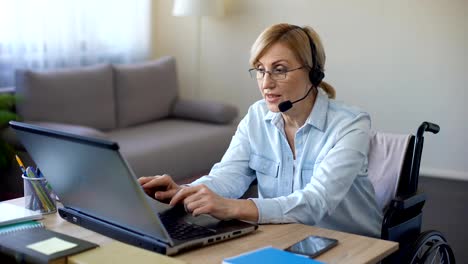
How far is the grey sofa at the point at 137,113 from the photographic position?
3.99m

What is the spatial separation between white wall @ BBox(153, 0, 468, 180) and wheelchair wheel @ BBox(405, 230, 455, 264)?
2.62 m

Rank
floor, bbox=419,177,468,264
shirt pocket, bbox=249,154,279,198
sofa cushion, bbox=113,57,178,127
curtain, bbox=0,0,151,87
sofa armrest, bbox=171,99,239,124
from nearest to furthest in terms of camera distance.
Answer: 1. shirt pocket, bbox=249,154,279,198
2. floor, bbox=419,177,468,264
3. curtain, bbox=0,0,151,87
4. sofa cushion, bbox=113,57,178,127
5. sofa armrest, bbox=171,99,239,124

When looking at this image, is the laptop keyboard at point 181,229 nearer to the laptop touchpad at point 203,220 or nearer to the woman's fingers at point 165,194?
the laptop touchpad at point 203,220

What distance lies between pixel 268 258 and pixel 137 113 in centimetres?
341

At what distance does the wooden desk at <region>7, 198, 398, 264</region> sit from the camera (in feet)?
Answer: 4.91

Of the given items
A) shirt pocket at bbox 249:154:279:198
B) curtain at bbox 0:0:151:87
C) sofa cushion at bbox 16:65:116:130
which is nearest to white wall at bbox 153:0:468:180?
curtain at bbox 0:0:151:87

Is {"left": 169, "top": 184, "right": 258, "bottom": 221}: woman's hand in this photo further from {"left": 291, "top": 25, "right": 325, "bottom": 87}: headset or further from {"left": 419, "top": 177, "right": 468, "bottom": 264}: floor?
{"left": 419, "top": 177, "right": 468, "bottom": 264}: floor

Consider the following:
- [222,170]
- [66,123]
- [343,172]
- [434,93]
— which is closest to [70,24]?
[66,123]

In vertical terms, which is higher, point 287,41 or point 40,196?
point 287,41

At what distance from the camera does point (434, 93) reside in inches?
186

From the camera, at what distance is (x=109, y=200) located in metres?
1.53

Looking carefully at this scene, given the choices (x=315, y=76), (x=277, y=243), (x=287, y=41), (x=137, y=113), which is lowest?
(x=137, y=113)

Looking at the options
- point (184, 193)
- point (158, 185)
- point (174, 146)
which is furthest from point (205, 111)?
point (184, 193)

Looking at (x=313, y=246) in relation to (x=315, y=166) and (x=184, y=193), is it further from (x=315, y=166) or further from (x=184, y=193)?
(x=315, y=166)
